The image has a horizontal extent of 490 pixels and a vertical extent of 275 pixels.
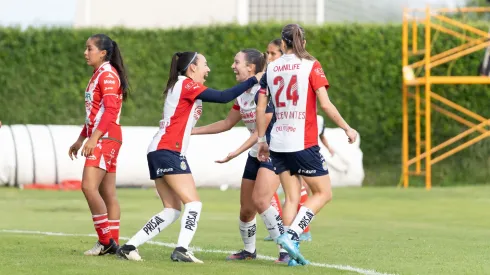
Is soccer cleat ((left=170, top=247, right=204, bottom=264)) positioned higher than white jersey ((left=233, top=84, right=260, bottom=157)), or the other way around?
white jersey ((left=233, top=84, right=260, bottom=157))

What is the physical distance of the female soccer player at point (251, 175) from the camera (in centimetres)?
959

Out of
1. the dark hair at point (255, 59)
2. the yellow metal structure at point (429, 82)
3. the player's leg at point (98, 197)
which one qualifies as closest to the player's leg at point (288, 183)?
the dark hair at point (255, 59)

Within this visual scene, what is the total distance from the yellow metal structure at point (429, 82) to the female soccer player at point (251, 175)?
540 inches

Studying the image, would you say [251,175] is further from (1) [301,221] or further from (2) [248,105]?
(1) [301,221]

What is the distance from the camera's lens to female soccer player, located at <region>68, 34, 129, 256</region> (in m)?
9.71

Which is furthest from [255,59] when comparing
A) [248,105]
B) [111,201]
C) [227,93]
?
[111,201]

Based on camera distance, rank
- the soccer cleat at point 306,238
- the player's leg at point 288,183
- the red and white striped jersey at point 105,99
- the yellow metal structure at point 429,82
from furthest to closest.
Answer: the yellow metal structure at point 429,82 → the soccer cleat at point 306,238 → the red and white striped jersey at point 105,99 → the player's leg at point 288,183

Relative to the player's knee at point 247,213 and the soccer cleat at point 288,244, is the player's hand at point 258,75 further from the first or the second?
the soccer cleat at point 288,244

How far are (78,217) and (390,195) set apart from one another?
7.91 meters

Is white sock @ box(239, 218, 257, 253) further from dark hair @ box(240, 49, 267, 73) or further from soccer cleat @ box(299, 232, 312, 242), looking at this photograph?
soccer cleat @ box(299, 232, 312, 242)

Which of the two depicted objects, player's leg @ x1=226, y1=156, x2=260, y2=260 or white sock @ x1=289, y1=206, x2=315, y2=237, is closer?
white sock @ x1=289, y1=206, x2=315, y2=237

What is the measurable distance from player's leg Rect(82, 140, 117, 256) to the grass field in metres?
0.26

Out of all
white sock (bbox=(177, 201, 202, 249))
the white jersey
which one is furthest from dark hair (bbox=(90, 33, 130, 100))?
white sock (bbox=(177, 201, 202, 249))

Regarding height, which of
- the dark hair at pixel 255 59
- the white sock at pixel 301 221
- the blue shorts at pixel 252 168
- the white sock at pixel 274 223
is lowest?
the white sock at pixel 274 223
